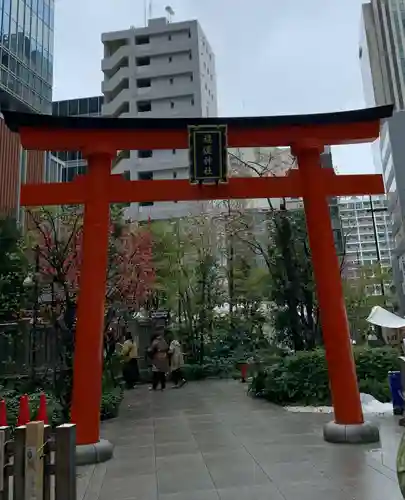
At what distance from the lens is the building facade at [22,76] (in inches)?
1179

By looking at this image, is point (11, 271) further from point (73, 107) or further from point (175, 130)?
point (73, 107)

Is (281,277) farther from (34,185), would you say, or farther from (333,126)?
(34,185)

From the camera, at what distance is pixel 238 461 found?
22.2ft

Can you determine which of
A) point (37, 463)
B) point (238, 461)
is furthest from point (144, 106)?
point (37, 463)

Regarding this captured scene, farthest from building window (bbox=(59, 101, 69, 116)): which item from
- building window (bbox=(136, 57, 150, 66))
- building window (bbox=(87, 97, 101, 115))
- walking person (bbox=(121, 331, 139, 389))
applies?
walking person (bbox=(121, 331, 139, 389))

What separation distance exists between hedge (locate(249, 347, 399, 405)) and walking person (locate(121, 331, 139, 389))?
6096 mm

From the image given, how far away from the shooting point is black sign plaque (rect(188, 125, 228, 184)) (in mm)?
8180

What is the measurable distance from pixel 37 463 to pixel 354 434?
505 cm

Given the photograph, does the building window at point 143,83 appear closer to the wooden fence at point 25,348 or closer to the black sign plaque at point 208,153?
the wooden fence at point 25,348

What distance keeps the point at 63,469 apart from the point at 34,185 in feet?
17.5

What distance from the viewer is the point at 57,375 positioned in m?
11.4

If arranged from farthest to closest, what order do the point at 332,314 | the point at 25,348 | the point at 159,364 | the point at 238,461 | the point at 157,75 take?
1. the point at 157,75
2. the point at 159,364
3. the point at 25,348
4. the point at 332,314
5. the point at 238,461

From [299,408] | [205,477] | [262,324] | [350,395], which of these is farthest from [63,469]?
[262,324]

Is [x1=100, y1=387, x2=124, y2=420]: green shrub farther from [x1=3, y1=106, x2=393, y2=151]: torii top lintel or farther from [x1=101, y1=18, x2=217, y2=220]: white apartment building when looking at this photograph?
[x1=101, y1=18, x2=217, y2=220]: white apartment building
